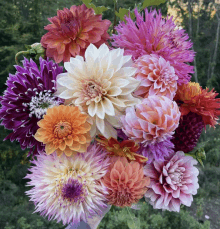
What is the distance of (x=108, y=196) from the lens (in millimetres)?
495

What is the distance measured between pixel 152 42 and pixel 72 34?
181mm

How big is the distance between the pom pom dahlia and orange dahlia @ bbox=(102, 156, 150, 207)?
1 cm

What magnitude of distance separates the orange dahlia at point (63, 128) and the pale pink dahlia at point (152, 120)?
3.3 inches

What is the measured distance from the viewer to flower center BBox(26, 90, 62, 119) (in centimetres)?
49

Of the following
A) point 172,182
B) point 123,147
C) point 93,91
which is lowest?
point 172,182

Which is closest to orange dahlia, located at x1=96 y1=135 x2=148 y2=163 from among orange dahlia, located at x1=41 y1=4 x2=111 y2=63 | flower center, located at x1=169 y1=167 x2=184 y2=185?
flower center, located at x1=169 y1=167 x2=184 y2=185

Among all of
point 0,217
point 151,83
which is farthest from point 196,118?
point 0,217

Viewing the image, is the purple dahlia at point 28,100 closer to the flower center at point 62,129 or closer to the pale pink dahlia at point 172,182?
the flower center at point 62,129

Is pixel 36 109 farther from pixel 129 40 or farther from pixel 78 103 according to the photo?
pixel 129 40

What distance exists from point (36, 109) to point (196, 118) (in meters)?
0.35

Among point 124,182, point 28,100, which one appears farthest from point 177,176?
point 28,100

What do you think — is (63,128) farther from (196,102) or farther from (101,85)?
(196,102)

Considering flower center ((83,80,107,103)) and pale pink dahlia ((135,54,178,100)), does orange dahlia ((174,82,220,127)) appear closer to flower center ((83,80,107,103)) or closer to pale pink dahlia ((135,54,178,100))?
pale pink dahlia ((135,54,178,100))

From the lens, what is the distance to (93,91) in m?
0.49
